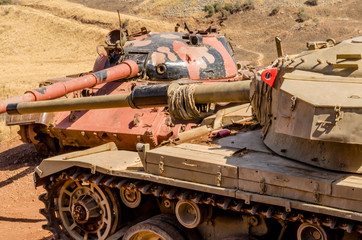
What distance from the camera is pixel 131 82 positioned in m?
11.6

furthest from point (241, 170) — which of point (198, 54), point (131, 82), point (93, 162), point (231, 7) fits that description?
point (231, 7)

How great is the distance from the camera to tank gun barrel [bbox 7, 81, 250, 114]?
7.32 metres

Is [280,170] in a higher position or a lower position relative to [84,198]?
higher

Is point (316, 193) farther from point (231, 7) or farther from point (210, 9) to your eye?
point (231, 7)

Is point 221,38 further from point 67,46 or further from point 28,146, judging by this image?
point 67,46

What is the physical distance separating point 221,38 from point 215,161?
7212mm

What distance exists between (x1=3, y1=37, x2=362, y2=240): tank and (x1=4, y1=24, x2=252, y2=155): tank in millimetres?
1817

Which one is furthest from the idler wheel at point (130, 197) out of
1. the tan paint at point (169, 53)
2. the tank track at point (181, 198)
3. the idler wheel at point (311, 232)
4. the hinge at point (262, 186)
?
the tan paint at point (169, 53)

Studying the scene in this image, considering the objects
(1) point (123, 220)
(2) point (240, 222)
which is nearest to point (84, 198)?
(1) point (123, 220)

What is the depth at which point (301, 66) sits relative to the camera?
667cm

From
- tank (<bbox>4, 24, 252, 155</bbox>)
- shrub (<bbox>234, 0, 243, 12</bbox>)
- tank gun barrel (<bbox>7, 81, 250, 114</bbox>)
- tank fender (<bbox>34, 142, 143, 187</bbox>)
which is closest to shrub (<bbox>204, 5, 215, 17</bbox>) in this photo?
shrub (<bbox>234, 0, 243, 12</bbox>)

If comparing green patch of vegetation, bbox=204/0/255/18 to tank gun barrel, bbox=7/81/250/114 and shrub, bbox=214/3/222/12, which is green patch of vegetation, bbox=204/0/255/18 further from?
tank gun barrel, bbox=7/81/250/114

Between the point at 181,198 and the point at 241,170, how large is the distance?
3.16ft

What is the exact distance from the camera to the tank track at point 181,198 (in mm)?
5629
